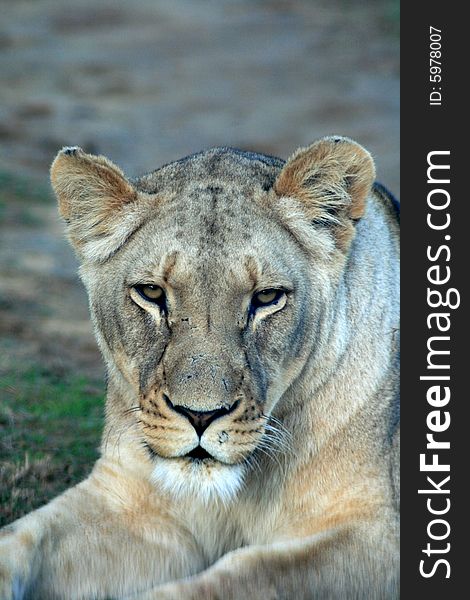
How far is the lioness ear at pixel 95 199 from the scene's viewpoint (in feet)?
16.8

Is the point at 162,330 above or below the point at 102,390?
below

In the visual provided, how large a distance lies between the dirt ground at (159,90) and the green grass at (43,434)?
137 centimetres

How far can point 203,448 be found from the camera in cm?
457

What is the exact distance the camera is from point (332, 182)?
16.8 feet

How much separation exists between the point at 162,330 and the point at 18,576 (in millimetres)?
1033

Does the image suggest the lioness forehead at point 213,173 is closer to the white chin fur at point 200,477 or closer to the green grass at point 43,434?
the white chin fur at point 200,477

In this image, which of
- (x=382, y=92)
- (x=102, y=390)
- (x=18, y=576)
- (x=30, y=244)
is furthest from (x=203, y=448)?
(x=382, y=92)

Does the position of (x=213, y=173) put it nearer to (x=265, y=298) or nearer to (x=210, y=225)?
(x=210, y=225)

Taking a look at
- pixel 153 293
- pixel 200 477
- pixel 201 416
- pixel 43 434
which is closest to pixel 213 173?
pixel 153 293

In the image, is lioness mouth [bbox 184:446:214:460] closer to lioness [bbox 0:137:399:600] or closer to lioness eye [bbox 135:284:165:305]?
lioness [bbox 0:137:399:600]

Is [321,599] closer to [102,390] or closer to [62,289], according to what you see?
[102,390]

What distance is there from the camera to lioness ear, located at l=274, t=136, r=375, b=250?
199 inches

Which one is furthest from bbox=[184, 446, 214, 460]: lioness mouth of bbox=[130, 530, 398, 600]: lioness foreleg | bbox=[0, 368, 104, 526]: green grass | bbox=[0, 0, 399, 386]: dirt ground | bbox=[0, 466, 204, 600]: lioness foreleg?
bbox=[0, 0, 399, 386]: dirt ground

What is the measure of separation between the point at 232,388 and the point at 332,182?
97 cm
